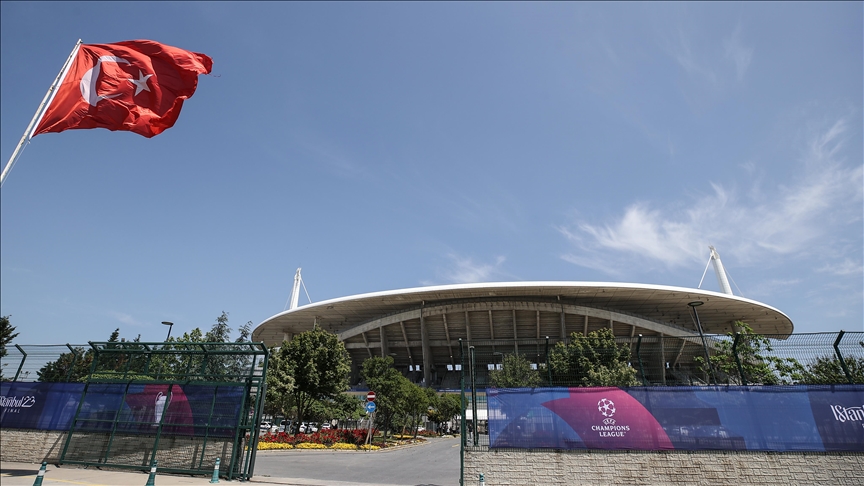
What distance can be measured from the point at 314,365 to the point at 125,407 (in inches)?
522

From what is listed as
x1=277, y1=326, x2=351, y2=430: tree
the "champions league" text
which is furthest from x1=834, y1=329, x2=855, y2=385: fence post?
x1=277, y1=326, x2=351, y2=430: tree

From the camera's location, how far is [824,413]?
32.6 ft

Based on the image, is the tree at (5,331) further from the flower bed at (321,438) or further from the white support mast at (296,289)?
the white support mast at (296,289)

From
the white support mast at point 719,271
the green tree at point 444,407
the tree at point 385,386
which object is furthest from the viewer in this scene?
the white support mast at point 719,271

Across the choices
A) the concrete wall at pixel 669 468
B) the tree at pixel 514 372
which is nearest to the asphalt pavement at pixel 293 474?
the concrete wall at pixel 669 468

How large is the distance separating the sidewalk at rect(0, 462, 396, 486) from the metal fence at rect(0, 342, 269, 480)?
228mm

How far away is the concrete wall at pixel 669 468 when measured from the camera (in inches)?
375

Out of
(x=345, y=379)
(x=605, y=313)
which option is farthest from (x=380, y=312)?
(x=345, y=379)

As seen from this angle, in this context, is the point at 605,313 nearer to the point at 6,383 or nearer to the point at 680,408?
the point at 680,408

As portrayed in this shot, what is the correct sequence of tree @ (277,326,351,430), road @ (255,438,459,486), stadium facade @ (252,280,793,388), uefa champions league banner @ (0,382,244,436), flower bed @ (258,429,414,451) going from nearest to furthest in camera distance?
uefa champions league banner @ (0,382,244,436) → road @ (255,438,459,486) → flower bed @ (258,429,414,451) → tree @ (277,326,351,430) → stadium facade @ (252,280,793,388)

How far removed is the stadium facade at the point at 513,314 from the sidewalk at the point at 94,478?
132 ft

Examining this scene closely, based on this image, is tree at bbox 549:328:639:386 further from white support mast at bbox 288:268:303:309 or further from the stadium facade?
white support mast at bbox 288:268:303:309

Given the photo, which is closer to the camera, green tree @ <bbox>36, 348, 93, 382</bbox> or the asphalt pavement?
the asphalt pavement

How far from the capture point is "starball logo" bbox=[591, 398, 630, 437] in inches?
394
